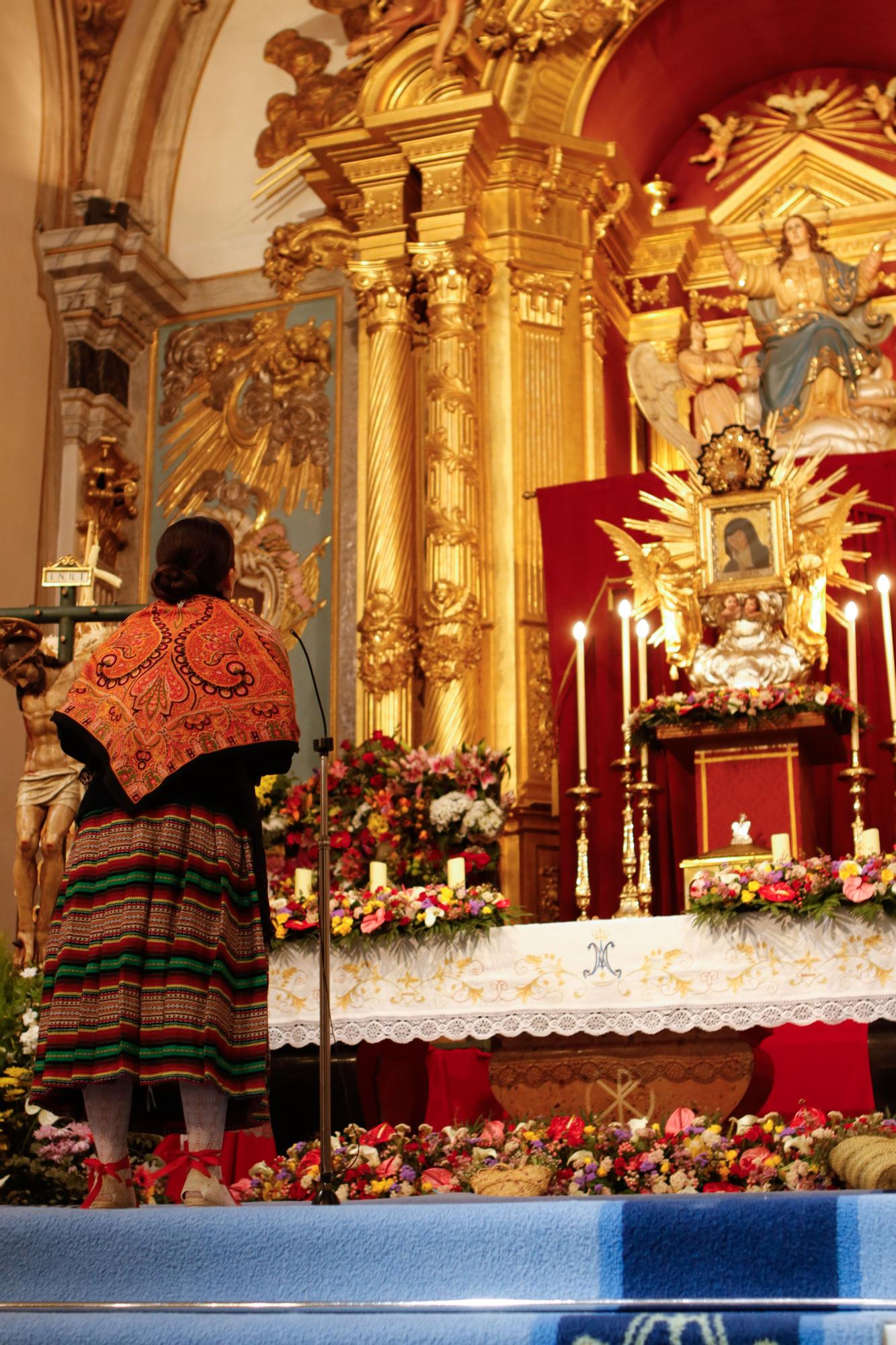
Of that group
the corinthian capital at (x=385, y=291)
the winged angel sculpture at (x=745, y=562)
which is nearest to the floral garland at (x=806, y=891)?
the winged angel sculpture at (x=745, y=562)

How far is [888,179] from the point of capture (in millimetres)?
10023

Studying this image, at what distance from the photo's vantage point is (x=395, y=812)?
23.8 feet

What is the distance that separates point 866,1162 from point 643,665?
3.66 metres

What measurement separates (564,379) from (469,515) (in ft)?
3.40

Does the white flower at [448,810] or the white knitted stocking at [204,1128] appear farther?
the white flower at [448,810]

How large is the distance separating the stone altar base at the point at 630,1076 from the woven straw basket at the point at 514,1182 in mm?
953

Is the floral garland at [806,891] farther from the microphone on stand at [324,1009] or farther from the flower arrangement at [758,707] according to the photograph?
the microphone on stand at [324,1009]

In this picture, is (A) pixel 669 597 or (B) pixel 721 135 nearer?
(A) pixel 669 597

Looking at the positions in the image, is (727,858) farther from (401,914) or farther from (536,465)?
(536,465)

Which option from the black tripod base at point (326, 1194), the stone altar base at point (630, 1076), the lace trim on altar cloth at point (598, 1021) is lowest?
the black tripod base at point (326, 1194)

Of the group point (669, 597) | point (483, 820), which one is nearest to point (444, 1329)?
point (483, 820)

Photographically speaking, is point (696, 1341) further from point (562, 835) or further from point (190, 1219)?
point (562, 835)

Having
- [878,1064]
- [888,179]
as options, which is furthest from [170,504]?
[878,1064]

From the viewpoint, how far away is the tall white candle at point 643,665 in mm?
7172
